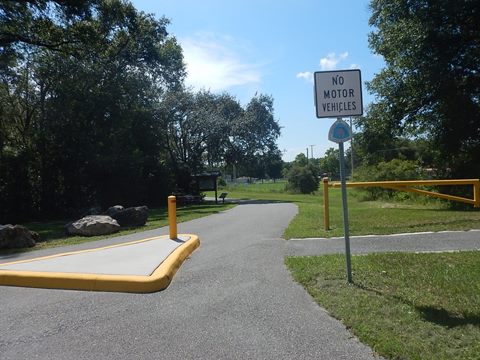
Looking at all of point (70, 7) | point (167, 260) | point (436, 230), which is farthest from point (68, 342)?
point (70, 7)

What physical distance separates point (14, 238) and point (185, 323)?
9.03 metres

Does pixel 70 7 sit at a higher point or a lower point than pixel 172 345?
higher

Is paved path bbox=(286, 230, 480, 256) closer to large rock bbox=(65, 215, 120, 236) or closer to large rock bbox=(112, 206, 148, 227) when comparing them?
large rock bbox=(65, 215, 120, 236)

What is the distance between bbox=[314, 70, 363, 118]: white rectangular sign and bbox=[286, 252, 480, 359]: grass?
93.5 inches

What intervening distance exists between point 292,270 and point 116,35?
2566 cm

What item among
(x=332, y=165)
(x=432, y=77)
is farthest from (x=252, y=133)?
(x=332, y=165)

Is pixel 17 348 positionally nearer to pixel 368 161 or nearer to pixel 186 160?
pixel 186 160

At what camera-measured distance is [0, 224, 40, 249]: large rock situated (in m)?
12.0

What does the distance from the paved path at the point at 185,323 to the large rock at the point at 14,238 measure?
5.96 meters

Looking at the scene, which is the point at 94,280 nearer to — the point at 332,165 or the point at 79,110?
the point at 79,110

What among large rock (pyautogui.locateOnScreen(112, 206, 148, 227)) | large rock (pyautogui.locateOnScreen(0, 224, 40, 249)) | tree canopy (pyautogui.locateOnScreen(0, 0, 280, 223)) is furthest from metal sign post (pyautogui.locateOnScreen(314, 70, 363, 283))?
tree canopy (pyautogui.locateOnScreen(0, 0, 280, 223))

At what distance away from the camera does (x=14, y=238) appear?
479 inches

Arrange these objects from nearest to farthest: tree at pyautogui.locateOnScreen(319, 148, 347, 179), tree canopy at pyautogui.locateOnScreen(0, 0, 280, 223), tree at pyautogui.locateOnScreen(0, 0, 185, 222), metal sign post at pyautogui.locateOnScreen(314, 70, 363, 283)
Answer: metal sign post at pyautogui.locateOnScreen(314, 70, 363, 283) < tree canopy at pyautogui.locateOnScreen(0, 0, 280, 223) < tree at pyautogui.locateOnScreen(0, 0, 185, 222) < tree at pyautogui.locateOnScreen(319, 148, 347, 179)

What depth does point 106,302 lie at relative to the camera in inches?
226
